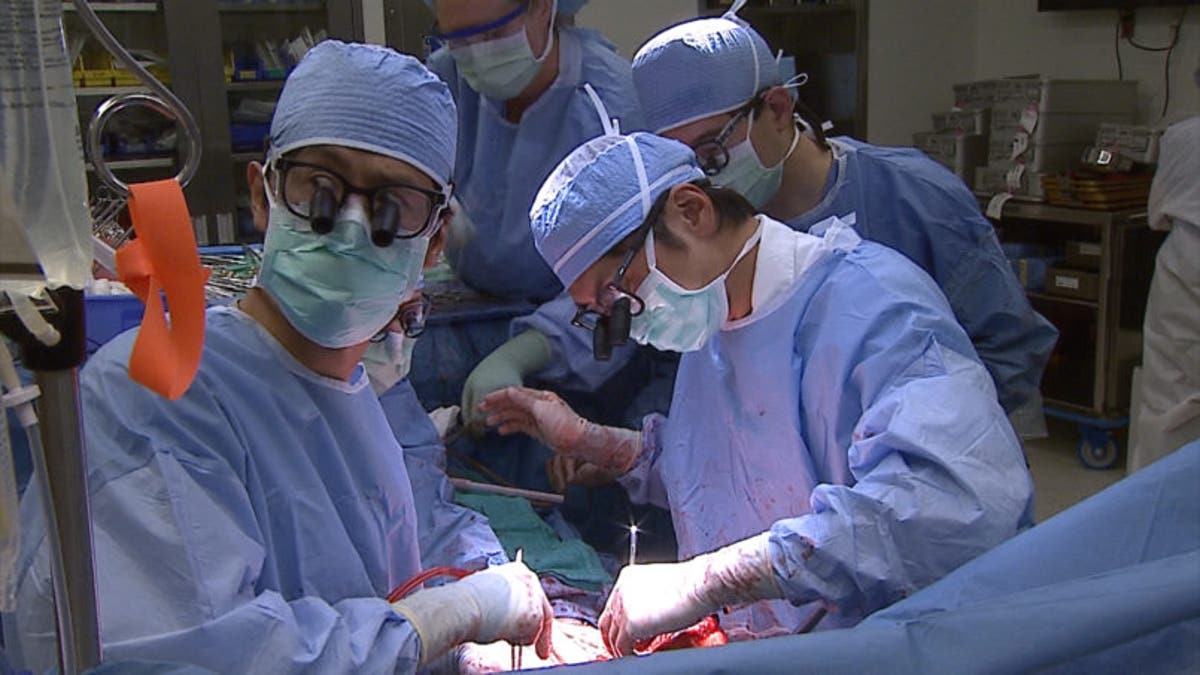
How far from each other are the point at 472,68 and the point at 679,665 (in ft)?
6.39

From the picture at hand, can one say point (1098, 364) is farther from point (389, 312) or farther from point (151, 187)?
point (151, 187)

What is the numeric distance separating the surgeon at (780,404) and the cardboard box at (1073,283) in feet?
10.4

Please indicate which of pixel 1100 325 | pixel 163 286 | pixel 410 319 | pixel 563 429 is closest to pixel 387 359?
pixel 410 319

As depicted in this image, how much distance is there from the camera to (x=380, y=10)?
4.43 m

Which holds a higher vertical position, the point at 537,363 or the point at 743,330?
the point at 743,330

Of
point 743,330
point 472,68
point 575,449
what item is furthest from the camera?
point 472,68

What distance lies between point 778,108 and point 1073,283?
2820mm

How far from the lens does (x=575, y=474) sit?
2.13 meters

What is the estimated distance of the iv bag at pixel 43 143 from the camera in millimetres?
681

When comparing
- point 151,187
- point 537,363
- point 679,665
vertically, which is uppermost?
point 151,187

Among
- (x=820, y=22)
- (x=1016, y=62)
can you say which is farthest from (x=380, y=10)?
(x=1016, y=62)

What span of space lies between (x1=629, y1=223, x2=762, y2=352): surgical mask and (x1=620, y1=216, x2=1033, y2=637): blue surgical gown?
4 centimetres

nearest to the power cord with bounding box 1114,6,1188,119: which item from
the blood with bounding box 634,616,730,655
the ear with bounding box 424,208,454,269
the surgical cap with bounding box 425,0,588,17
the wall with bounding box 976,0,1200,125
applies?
the wall with bounding box 976,0,1200,125

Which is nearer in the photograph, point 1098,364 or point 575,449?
point 575,449
